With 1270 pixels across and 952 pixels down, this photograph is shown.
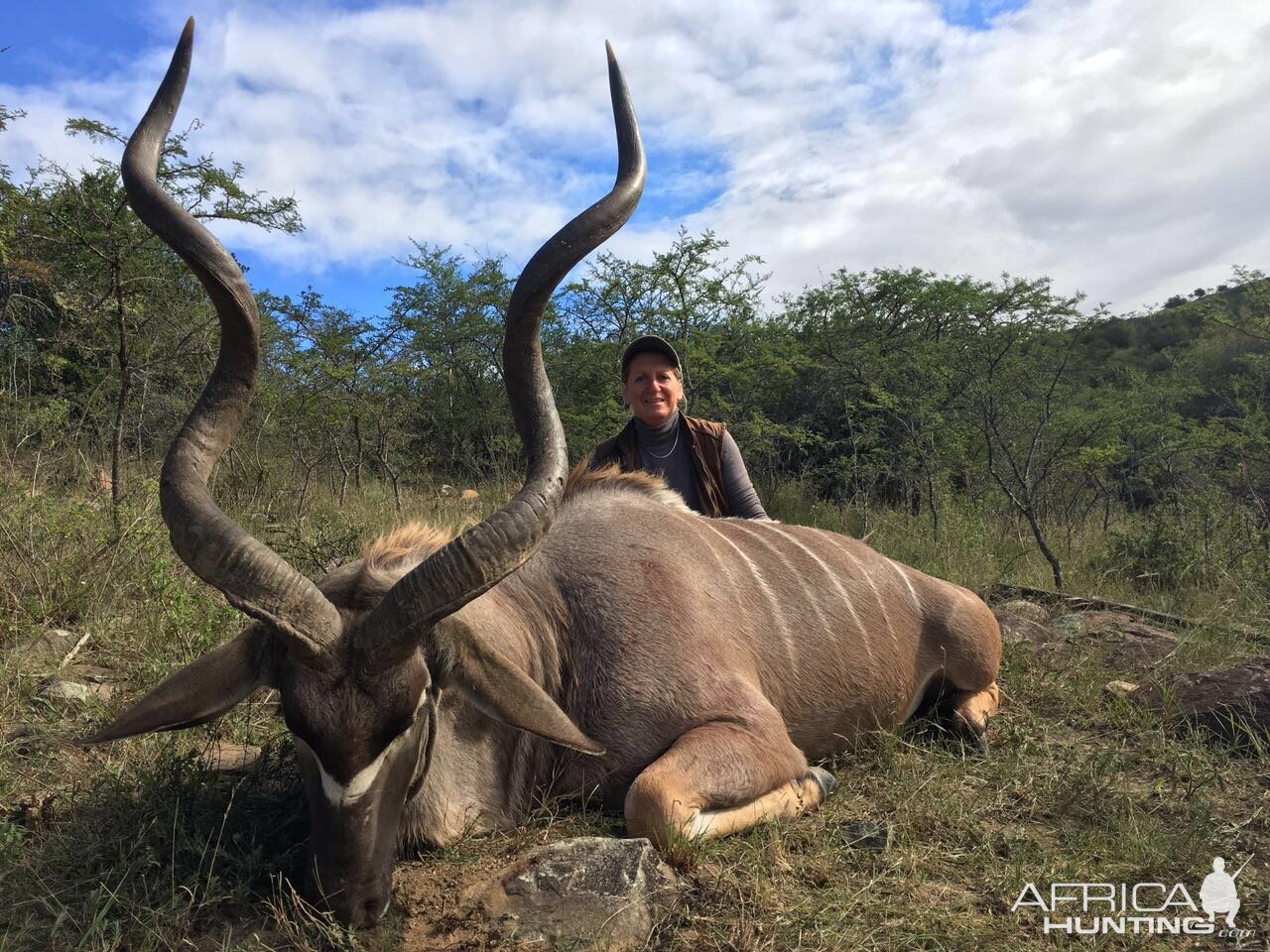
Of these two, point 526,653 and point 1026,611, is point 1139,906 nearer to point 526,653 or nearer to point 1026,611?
point 526,653

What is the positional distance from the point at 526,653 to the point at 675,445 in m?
2.57

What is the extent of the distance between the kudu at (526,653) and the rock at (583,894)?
0.71 feet

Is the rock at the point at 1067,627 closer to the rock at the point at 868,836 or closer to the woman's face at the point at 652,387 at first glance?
the woman's face at the point at 652,387

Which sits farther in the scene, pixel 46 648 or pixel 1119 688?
pixel 1119 688

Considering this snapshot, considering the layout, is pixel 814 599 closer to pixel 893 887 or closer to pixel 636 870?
pixel 893 887

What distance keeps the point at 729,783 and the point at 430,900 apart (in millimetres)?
921

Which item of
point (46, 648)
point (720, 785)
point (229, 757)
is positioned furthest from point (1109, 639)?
point (46, 648)

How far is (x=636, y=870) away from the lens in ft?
6.79

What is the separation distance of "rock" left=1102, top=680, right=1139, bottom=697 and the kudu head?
286cm

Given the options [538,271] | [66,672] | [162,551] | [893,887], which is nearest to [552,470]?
[538,271]

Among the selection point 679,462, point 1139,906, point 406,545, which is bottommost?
point 1139,906

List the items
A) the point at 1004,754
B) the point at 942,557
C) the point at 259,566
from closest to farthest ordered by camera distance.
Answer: the point at 259,566, the point at 1004,754, the point at 942,557

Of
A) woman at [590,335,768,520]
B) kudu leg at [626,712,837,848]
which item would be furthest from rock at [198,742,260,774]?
woman at [590,335,768,520]

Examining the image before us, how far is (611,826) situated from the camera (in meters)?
2.54
